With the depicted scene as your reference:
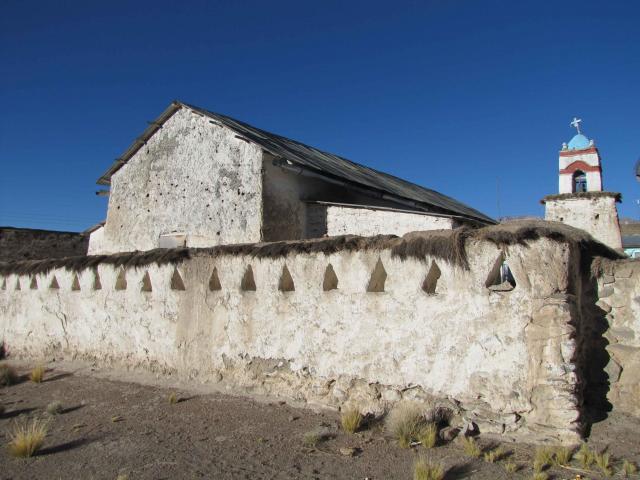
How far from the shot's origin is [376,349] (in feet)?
19.1

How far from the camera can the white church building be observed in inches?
452

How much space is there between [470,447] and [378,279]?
2168 millimetres

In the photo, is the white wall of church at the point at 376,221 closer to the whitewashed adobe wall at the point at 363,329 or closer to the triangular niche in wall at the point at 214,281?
the triangular niche in wall at the point at 214,281

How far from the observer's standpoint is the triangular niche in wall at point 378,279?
19.5 ft

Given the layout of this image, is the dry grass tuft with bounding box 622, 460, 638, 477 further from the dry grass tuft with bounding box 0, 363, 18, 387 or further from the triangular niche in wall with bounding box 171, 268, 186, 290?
the dry grass tuft with bounding box 0, 363, 18, 387

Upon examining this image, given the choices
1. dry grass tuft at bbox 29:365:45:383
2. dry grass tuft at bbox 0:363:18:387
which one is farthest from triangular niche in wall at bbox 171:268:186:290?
dry grass tuft at bbox 0:363:18:387

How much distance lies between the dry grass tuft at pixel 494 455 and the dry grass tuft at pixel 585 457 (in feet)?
2.10

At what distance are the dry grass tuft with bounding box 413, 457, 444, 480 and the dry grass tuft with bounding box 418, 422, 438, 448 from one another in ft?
2.12

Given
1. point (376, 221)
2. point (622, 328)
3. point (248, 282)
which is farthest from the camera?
point (376, 221)

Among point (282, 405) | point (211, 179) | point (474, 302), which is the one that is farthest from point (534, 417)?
point (211, 179)

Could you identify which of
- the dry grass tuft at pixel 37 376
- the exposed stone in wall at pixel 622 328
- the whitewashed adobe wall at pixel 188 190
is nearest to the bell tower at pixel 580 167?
the whitewashed adobe wall at pixel 188 190

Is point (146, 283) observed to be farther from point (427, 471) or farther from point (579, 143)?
point (579, 143)

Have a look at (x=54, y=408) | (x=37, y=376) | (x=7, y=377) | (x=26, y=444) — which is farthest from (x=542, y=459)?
(x=7, y=377)

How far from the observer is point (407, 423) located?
199 inches
